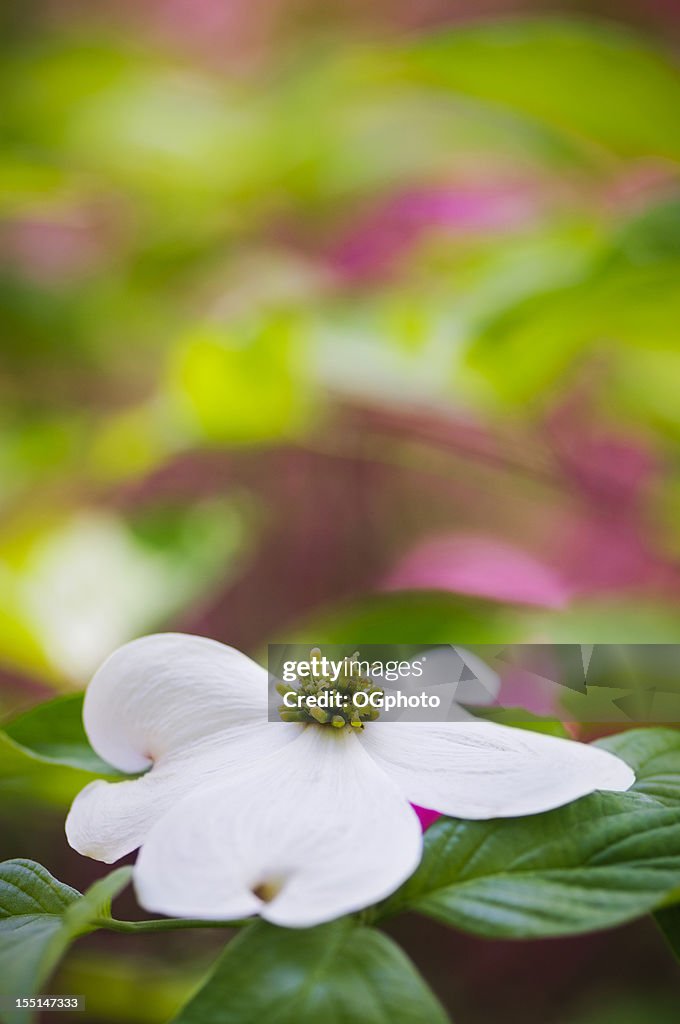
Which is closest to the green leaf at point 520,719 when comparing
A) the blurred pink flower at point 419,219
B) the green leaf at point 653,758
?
the green leaf at point 653,758

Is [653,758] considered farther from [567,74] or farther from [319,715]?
[567,74]

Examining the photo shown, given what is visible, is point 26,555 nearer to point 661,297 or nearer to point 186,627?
point 186,627

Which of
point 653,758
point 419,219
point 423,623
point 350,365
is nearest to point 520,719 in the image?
point 653,758

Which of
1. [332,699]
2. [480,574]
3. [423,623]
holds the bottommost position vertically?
[480,574]

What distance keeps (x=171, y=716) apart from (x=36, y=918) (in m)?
0.04

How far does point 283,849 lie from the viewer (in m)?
0.13

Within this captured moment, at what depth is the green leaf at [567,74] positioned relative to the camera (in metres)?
0.45

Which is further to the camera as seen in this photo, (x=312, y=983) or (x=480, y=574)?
(x=480, y=574)

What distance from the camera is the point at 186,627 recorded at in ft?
2.87

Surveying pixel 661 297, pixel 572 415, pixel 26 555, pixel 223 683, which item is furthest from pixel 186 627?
pixel 223 683

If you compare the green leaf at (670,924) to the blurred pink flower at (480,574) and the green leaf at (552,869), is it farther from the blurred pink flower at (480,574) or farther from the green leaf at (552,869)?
the blurred pink flower at (480,574)

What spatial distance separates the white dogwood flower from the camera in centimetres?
13

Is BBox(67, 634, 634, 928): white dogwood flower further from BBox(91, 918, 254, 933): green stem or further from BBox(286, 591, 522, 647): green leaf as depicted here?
BBox(286, 591, 522, 647): green leaf

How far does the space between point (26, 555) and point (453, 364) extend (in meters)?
0.30
